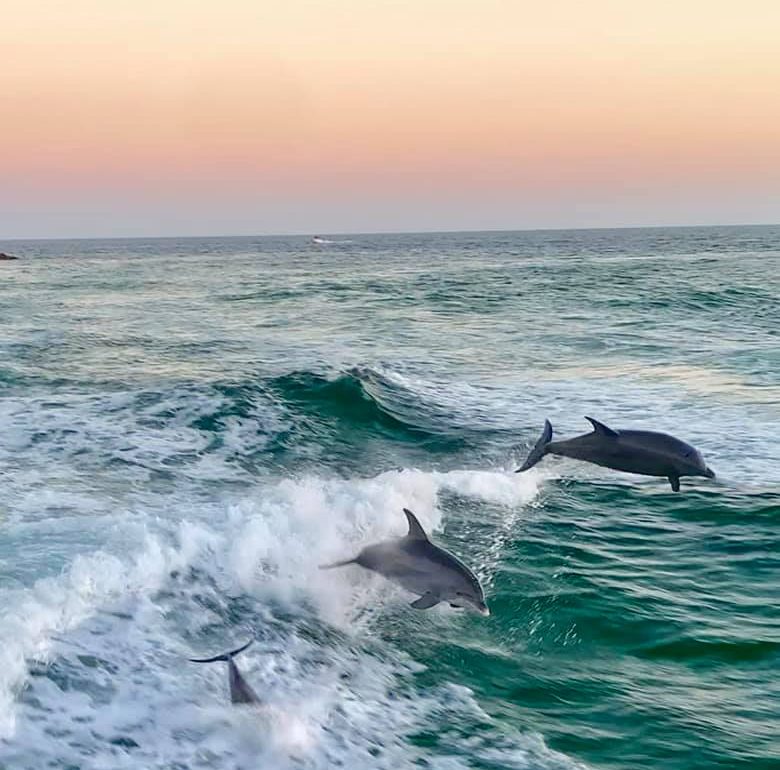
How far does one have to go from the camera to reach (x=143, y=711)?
20.6 feet

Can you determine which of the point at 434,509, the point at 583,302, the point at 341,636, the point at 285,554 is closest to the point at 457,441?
the point at 434,509

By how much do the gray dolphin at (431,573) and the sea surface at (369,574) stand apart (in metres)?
0.34

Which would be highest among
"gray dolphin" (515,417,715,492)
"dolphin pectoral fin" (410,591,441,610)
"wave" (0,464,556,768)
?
"gray dolphin" (515,417,715,492)

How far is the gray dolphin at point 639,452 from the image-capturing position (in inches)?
391

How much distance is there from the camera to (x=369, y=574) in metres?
8.80

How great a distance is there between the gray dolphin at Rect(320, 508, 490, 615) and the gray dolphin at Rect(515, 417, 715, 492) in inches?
87.0

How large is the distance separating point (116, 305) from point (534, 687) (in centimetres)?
3621

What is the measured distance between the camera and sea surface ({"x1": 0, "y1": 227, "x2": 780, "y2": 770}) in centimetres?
640

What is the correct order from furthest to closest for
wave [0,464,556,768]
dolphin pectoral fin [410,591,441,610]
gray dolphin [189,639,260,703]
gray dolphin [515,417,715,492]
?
1. gray dolphin [515,417,715,492]
2. dolphin pectoral fin [410,591,441,610]
3. gray dolphin [189,639,260,703]
4. wave [0,464,556,768]

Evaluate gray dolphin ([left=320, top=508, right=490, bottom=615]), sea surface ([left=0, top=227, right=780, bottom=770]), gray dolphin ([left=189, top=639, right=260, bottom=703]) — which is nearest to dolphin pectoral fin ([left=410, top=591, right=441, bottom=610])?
gray dolphin ([left=320, top=508, right=490, bottom=615])

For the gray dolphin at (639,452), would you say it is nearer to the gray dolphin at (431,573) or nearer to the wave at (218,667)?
the wave at (218,667)

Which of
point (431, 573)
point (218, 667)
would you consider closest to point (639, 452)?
point (431, 573)

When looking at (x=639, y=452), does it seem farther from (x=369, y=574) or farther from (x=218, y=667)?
(x=218, y=667)

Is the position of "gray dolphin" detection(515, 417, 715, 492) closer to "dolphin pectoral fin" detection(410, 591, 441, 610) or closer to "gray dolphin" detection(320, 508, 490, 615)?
"gray dolphin" detection(320, 508, 490, 615)
